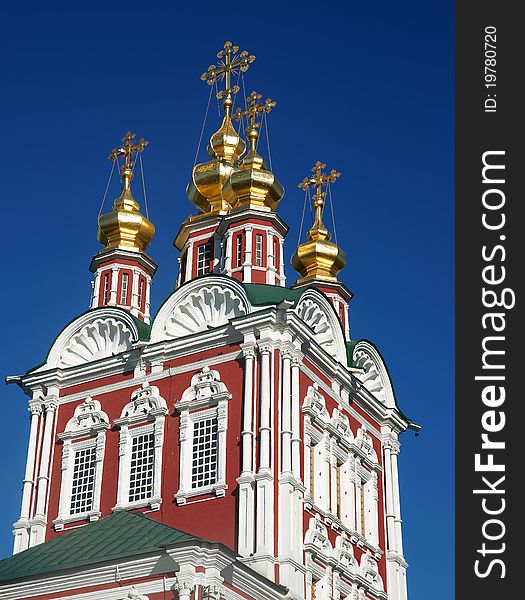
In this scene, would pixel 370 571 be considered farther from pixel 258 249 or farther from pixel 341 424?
pixel 258 249

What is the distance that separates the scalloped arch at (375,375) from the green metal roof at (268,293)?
2914 millimetres

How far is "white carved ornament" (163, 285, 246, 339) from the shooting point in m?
22.5

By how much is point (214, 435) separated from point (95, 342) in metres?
3.98

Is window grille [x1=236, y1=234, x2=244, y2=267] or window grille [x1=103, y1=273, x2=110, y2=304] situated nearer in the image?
window grille [x1=236, y1=234, x2=244, y2=267]

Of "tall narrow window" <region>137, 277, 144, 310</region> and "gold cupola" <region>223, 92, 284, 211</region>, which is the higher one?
"gold cupola" <region>223, 92, 284, 211</region>

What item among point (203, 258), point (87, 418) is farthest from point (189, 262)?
point (87, 418)

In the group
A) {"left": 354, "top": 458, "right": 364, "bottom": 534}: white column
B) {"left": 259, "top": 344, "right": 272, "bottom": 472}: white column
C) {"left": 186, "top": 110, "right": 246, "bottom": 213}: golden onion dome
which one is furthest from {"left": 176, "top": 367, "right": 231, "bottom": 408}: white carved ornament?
{"left": 186, "top": 110, "right": 246, "bottom": 213}: golden onion dome

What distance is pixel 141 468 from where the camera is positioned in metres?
21.9

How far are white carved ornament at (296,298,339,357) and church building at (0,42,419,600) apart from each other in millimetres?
48

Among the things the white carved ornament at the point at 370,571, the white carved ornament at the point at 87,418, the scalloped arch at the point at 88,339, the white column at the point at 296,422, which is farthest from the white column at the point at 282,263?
the white carved ornament at the point at 370,571

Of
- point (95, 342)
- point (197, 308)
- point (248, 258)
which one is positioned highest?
point (248, 258)

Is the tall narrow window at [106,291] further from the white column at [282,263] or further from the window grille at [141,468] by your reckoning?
the window grille at [141,468]

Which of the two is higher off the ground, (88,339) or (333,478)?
(88,339)

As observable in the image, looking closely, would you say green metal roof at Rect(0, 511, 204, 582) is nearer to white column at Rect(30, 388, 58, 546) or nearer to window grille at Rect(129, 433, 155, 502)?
window grille at Rect(129, 433, 155, 502)
